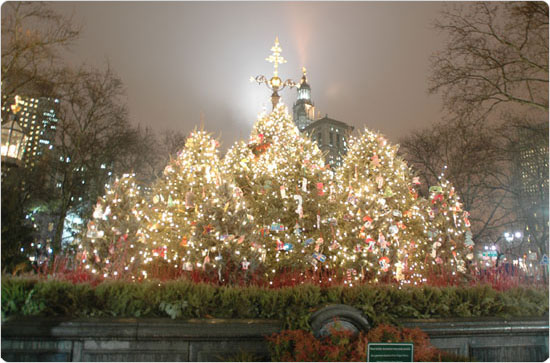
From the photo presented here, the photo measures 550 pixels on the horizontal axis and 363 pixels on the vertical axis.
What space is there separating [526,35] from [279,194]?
385 inches

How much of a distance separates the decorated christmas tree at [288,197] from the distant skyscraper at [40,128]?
32.2 ft

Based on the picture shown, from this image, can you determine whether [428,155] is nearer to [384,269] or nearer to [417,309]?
[384,269]

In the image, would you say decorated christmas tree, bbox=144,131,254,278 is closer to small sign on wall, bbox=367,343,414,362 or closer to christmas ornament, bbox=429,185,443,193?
small sign on wall, bbox=367,343,414,362

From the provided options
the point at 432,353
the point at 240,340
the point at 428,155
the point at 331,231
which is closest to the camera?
the point at 432,353

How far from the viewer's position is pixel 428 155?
28.4 metres

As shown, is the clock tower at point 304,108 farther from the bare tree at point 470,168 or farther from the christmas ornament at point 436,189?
the christmas ornament at point 436,189

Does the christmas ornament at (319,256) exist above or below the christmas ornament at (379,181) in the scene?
below

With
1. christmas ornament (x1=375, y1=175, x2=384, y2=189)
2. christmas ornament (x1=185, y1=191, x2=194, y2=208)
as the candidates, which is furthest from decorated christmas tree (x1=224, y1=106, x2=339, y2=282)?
christmas ornament (x1=185, y1=191, x2=194, y2=208)

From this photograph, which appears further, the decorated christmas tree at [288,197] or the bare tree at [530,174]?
the bare tree at [530,174]

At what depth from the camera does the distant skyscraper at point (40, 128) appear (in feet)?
55.5

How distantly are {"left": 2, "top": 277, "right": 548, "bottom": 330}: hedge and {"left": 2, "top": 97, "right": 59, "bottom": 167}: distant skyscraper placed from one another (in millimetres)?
12624

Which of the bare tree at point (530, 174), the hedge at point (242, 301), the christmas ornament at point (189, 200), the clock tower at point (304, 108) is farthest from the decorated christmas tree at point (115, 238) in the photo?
the clock tower at point (304, 108)

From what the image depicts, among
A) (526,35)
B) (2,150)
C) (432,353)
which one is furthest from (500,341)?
(2,150)

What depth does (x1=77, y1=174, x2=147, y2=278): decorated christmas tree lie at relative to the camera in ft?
32.5
